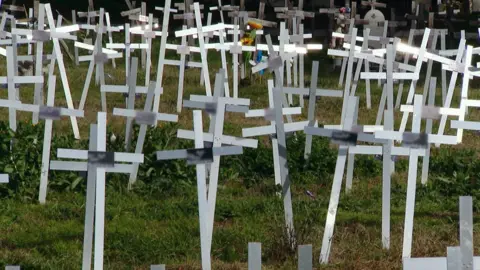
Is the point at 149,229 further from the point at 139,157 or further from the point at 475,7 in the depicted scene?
the point at 475,7

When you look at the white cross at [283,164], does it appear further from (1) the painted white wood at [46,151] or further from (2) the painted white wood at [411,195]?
(1) the painted white wood at [46,151]

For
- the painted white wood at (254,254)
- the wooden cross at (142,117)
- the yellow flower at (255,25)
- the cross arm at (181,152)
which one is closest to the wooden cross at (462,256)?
the painted white wood at (254,254)

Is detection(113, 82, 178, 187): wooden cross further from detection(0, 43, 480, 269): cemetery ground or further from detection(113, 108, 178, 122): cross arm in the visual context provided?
detection(0, 43, 480, 269): cemetery ground

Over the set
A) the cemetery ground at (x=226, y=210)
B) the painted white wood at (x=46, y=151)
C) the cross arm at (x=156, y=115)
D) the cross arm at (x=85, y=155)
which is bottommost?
the cemetery ground at (x=226, y=210)

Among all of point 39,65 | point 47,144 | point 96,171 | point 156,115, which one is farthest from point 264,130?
point 39,65

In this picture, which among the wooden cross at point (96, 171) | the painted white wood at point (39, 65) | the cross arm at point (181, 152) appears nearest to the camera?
the wooden cross at point (96, 171)

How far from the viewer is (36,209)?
8.59m

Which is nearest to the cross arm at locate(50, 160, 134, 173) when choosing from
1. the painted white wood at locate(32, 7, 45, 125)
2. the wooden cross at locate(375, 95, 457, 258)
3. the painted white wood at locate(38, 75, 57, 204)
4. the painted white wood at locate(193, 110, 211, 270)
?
the painted white wood at locate(193, 110, 211, 270)

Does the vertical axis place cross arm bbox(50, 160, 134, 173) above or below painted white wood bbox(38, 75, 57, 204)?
above

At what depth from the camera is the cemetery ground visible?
7.36m

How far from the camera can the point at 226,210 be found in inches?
334

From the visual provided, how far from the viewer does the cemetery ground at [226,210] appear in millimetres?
7355

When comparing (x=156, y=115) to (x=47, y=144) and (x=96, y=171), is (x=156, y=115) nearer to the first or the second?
(x=47, y=144)

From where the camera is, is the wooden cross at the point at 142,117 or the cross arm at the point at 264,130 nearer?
the cross arm at the point at 264,130
